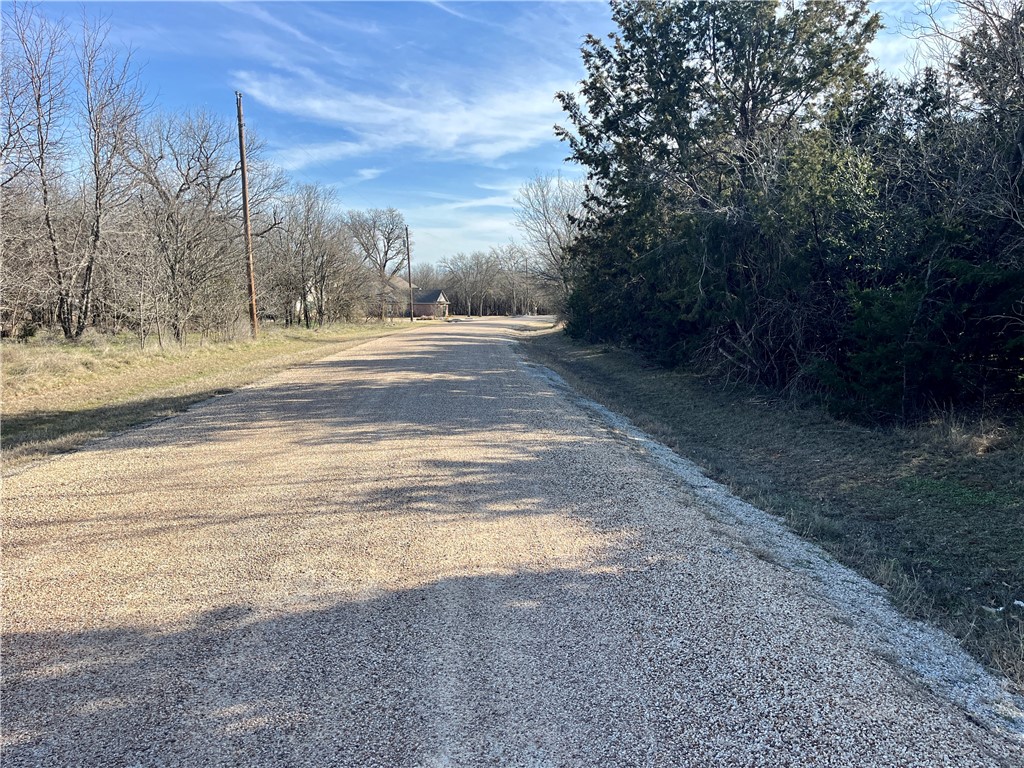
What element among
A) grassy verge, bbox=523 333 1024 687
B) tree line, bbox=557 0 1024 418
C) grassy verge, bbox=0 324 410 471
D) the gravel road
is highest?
tree line, bbox=557 0 1024 418

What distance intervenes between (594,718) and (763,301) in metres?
10.8

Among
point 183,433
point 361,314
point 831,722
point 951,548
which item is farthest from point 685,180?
point 361,314

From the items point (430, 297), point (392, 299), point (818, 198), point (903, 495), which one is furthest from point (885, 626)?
point (430, 297)

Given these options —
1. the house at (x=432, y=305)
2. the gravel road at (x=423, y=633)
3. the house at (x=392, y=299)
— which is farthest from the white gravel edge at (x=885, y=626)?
the house at (x=432, y=305)

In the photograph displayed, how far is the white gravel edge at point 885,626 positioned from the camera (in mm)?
2885

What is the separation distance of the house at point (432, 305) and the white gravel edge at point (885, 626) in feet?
269

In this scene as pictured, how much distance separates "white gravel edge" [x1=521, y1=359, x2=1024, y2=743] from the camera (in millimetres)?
2885

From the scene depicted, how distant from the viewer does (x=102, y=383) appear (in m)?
13.6

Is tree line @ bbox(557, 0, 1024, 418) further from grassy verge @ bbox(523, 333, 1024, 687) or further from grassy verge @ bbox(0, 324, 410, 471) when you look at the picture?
grassy verge @ bbox(0, 324, 410, 471)

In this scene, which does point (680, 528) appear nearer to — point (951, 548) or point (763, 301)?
point (951, 548)

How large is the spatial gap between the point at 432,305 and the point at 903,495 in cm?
8440

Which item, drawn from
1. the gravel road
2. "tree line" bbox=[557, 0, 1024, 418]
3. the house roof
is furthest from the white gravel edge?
the house roof

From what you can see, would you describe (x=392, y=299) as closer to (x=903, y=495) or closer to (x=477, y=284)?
(x=477, y=284)

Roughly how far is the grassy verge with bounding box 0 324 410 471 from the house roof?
6832 cm
